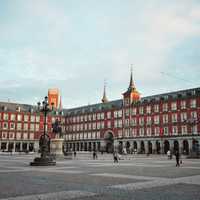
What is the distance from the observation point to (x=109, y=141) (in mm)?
100750

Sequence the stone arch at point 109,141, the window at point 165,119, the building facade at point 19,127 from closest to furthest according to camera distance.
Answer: the window at point 165,119, the stone arch at point 109,141, the building facade at point 19,127

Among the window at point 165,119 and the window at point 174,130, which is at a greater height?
the window at point 165,119

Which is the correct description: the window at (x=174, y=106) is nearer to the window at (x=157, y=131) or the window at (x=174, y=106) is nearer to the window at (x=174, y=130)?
the window at (x=174, y=130)

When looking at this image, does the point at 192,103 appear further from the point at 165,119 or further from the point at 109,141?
the point at 109,141

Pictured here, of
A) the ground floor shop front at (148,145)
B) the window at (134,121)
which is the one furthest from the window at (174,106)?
the window at (134,121)

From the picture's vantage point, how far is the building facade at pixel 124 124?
258 feet

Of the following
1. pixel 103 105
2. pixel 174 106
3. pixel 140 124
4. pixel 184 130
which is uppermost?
pixel 103 105

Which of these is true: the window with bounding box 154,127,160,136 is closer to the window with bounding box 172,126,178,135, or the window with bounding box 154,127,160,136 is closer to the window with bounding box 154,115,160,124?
the window with bounding box 154,115,160,124

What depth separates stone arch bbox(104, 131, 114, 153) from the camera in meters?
99.3

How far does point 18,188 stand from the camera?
11.8 metres

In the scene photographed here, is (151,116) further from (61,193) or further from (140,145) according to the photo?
(61,193)

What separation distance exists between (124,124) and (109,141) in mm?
9608

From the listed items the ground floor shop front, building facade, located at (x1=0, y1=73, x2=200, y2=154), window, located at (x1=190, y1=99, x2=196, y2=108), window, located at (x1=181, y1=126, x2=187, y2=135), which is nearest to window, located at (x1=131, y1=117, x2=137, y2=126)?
building facade, located at (x1=0, y1=73, x2=200, y2=154)

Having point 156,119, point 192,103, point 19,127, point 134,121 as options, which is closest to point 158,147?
point 156,119
